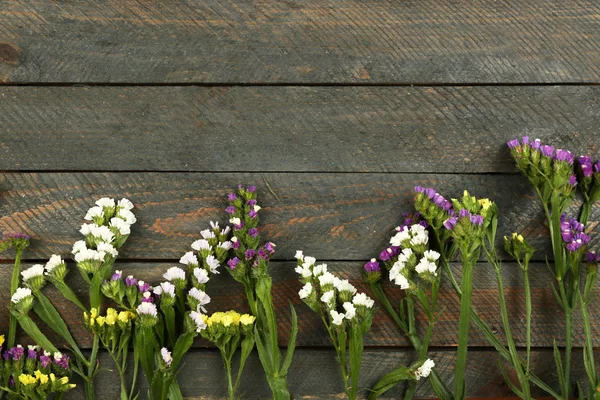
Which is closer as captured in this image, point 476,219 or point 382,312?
point 476,219

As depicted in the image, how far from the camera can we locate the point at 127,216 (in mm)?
1004

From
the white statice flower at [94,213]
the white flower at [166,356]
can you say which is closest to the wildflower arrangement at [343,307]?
the white flower at [166,356]

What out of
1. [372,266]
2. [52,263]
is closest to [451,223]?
[372,266]

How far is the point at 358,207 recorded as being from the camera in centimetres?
104

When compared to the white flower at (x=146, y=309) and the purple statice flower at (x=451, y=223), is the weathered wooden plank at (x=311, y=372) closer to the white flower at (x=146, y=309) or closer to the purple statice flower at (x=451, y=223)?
the white flower at (x=146, y=309)

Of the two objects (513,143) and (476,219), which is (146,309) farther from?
(513,143)

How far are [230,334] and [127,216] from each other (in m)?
0.25

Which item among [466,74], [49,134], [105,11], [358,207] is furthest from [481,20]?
[49,134]

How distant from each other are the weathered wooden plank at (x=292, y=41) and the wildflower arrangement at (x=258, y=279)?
0.74ft

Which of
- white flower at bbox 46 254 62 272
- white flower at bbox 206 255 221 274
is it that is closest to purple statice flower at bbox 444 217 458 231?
white flower at bbox 206 255 221 274

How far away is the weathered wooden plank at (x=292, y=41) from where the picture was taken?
3.41 ft

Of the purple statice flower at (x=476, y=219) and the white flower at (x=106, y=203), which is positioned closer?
the purple statice flower at (x=476, y=219)

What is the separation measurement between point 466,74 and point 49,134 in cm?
70

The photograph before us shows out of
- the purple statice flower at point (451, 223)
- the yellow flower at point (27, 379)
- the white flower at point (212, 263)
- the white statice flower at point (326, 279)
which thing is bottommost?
the yellow flower at point (27, 379)
